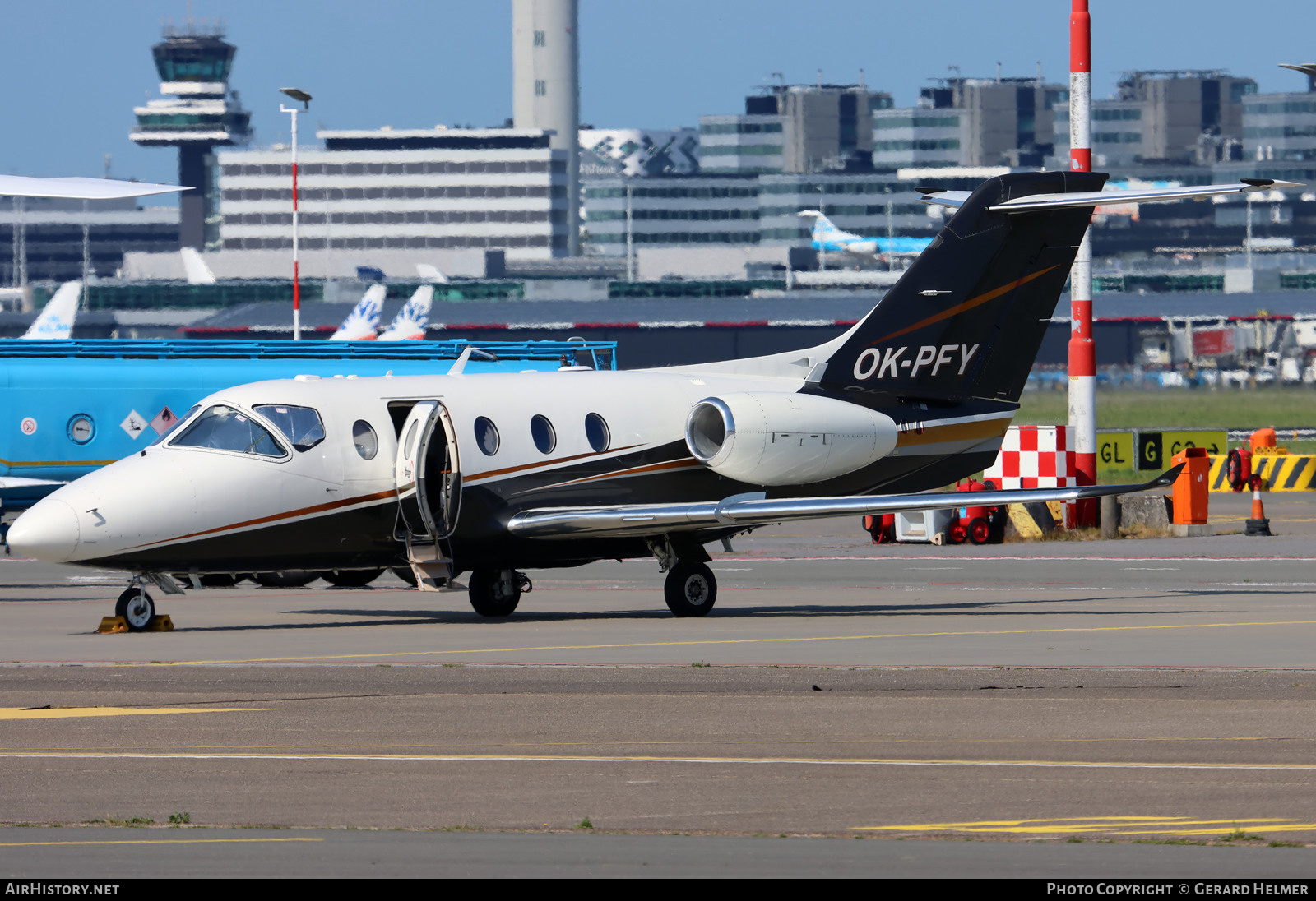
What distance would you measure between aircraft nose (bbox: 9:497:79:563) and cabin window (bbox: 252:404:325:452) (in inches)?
104

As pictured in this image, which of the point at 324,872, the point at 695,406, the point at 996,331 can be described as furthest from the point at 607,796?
the point at 996,331

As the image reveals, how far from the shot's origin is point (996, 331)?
84.8ft

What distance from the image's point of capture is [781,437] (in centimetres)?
2422

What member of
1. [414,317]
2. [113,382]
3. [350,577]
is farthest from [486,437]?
[414,317]

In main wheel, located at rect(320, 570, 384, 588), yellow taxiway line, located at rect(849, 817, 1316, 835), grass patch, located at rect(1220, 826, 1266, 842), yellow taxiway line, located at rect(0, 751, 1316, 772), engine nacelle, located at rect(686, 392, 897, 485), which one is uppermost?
engine nacelle, located at rect(686, 392, 897, 485)

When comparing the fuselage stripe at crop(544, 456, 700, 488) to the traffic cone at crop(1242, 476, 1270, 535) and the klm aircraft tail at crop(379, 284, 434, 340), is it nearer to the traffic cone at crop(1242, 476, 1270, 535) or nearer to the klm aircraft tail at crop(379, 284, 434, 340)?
the traffic cone at crop(1242, 476, 1270, 535)

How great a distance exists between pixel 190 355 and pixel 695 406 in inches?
830

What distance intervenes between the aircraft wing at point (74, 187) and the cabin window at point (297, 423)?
275 centimetres

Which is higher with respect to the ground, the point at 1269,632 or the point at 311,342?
the point at 311,342

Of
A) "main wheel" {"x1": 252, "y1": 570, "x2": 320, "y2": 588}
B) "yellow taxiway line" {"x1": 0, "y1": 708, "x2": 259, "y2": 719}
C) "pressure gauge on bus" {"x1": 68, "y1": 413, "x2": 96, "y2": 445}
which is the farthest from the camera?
"pressure gauge on bus" {"x1": 68, "y1": 413, "x2": 96, "y2": 445}

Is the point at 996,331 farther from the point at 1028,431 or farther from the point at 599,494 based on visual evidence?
the point at 1028,431

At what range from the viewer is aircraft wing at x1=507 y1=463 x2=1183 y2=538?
22391mm

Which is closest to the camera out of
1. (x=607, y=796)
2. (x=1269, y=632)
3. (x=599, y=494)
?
(x=607, y=796)

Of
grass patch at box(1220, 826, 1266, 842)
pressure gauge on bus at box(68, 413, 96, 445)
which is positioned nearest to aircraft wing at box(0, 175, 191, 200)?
grass patch at box(1220, 826, 1266, 842)
